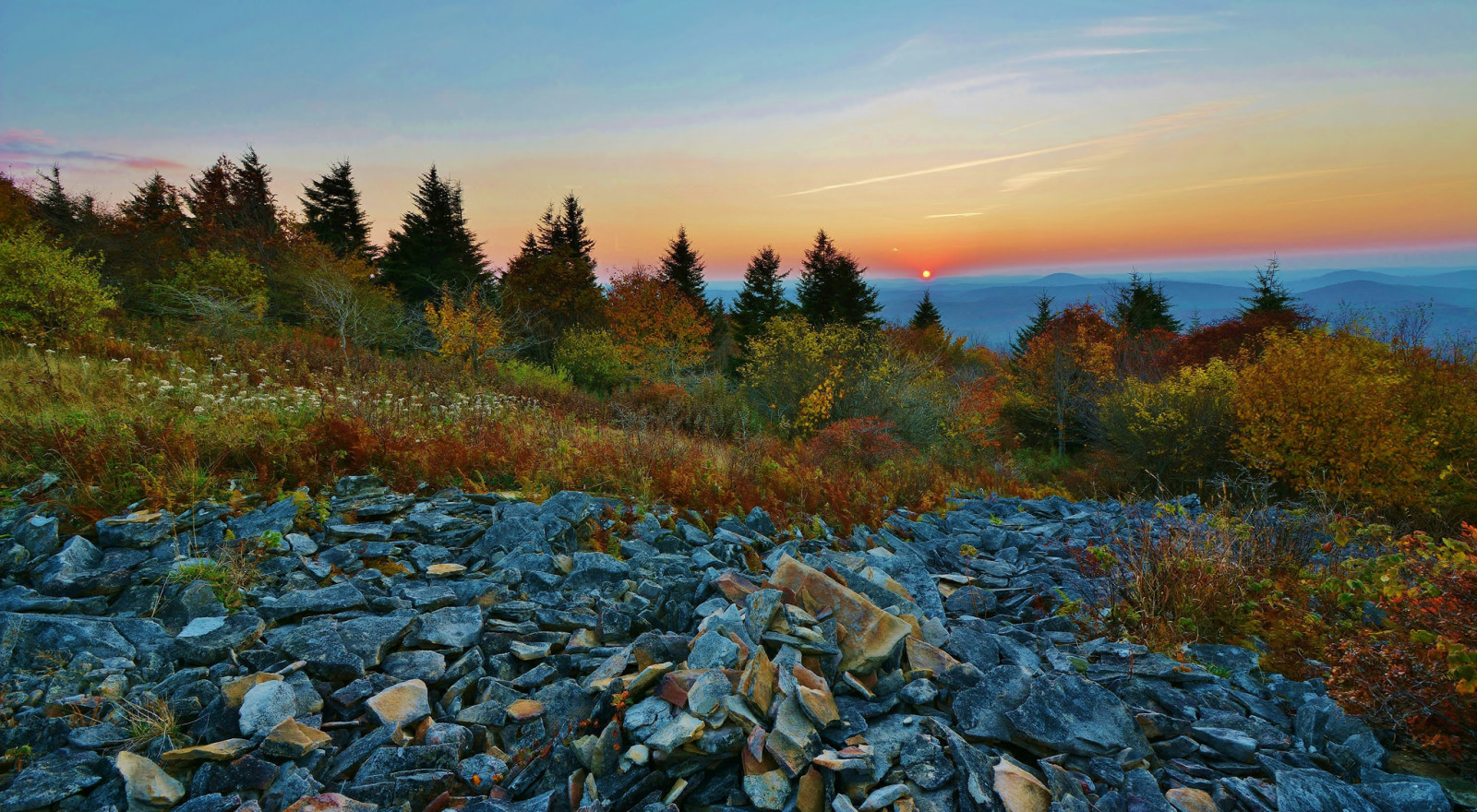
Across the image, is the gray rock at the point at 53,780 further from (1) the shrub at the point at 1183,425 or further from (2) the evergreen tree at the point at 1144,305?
(2) the evergreen tree at the point at 1144,305

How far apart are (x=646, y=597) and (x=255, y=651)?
198cm

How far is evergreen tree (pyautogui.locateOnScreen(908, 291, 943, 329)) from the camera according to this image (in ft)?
126

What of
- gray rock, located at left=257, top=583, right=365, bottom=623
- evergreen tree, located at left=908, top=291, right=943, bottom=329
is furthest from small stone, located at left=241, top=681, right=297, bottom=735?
evergreen tree, located at left=908, top=291, right=943, bottom=329

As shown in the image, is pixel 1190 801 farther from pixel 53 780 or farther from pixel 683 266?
pixel 683 266

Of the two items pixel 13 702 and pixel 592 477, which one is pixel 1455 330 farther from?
pixel 13 702

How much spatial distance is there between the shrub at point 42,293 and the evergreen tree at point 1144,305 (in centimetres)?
3626

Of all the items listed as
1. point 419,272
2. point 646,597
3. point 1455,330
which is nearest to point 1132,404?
point 1455,330

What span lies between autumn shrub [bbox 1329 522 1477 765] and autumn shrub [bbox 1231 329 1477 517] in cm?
733

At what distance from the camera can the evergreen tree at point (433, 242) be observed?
32312mm

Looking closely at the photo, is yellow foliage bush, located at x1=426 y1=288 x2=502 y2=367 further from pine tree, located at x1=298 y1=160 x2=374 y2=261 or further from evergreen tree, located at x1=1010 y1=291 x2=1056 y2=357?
evergreen tree, located at x1=1010 y1=291 x2=1056 y2=357

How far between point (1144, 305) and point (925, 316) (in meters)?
11.4

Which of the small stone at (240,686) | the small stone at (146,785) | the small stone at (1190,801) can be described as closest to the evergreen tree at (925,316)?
the small stone at (1190,801)

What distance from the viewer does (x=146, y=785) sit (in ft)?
7.99

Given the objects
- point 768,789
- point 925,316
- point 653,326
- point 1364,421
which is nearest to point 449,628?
point 768,789
